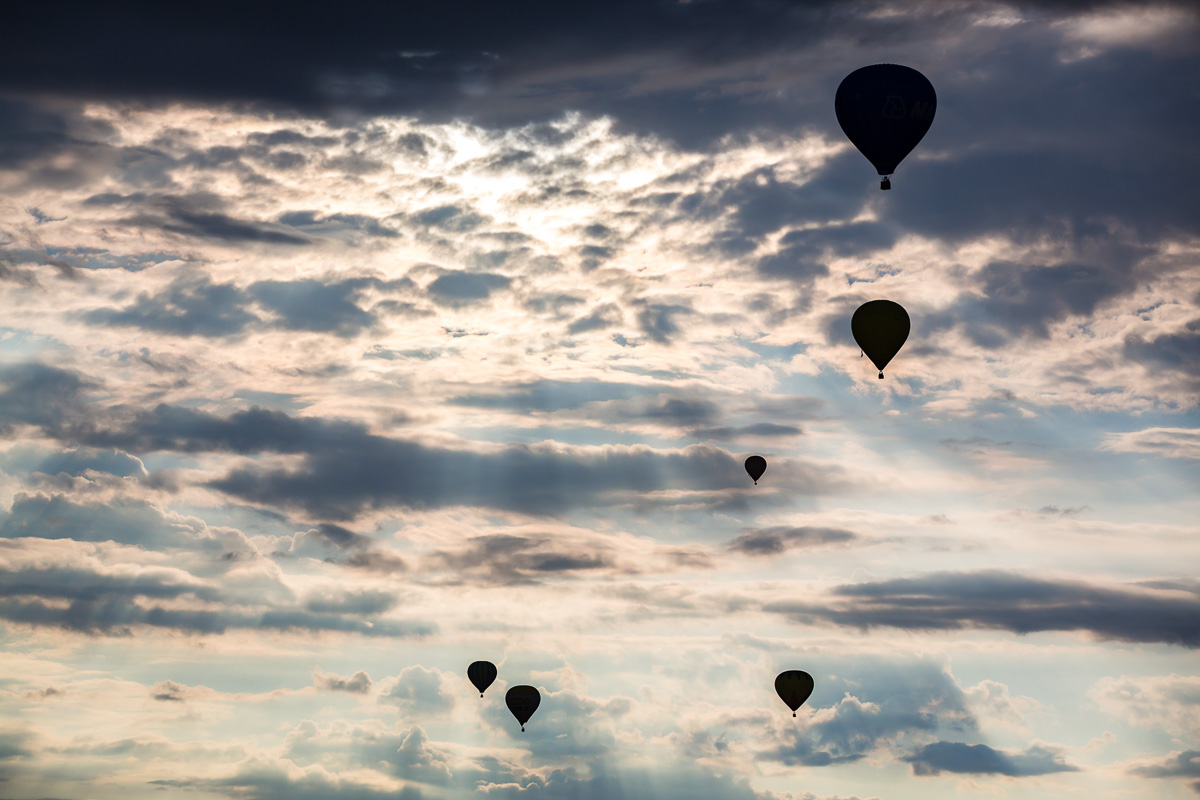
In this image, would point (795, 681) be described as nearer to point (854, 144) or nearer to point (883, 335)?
point (883, 335)

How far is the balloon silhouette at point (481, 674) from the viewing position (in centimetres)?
18438

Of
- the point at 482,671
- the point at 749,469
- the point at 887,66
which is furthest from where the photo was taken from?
the point at 482,671

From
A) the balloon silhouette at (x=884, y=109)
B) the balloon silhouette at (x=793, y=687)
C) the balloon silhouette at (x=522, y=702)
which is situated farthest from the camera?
the balloon silhouette at (x=522, y=702)

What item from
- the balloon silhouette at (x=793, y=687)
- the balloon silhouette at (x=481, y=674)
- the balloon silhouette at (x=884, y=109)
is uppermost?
the balloon silhouette at (x=884, y=109)

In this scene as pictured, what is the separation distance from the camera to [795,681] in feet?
520

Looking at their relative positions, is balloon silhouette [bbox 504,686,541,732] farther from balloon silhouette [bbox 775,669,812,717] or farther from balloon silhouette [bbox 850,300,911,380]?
balloon silhouette [bbox 850,300,911,380]

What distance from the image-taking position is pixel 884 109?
364 feet

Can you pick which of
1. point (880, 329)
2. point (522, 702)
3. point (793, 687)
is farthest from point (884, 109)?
point (522, 702)

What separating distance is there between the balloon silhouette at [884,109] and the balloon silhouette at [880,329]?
13202 millimetres

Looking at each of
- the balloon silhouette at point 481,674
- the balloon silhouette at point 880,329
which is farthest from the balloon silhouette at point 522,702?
the balloon silhouette at point 880,329

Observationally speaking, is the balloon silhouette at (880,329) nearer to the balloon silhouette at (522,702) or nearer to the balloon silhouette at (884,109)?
the balloon silhouette at (884,109)

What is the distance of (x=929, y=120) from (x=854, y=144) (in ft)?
22.0

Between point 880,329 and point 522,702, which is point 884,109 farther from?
point 522,702

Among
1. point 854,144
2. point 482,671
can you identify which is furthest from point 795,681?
point 854,144
